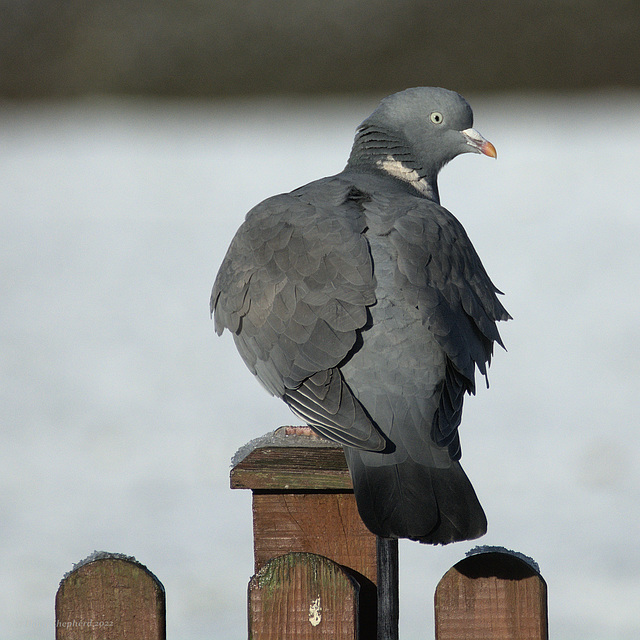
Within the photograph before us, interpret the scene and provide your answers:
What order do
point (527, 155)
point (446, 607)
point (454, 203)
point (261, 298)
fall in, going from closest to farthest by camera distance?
1. point (446, 607)
2. point (261, 298)
3. point (454, 203)
4. point (527, 155)

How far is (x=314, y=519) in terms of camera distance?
2010mm

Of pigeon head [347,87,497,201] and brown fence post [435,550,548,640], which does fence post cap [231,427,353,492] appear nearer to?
brown fence post [435,550,548,640]

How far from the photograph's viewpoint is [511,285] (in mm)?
6078

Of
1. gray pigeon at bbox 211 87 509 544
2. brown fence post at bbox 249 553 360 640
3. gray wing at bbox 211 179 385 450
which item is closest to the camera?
brown fence post at bbox 249 553 360 640

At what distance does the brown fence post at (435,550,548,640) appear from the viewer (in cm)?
189

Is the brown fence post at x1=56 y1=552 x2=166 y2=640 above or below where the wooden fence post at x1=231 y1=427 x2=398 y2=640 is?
below

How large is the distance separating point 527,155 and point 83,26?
Answer: 3.15 m

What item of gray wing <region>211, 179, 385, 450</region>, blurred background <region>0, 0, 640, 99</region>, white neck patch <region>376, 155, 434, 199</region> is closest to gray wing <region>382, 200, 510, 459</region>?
gray wing <region>211, 179, 385, 450</region>

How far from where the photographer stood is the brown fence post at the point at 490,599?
74.2 inches

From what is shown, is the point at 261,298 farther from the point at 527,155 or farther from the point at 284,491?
the point at 527,155

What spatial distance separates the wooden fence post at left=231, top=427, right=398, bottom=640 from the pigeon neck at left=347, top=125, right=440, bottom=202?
4.62 feet

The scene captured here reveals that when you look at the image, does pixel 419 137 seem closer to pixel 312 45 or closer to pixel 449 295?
pixel 449 295

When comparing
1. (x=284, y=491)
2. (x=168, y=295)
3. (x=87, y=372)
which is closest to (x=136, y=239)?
(x=168, y=295)

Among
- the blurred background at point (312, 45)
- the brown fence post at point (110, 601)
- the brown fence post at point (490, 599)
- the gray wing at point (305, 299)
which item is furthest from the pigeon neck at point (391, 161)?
the blurred background at point (312, 45)
